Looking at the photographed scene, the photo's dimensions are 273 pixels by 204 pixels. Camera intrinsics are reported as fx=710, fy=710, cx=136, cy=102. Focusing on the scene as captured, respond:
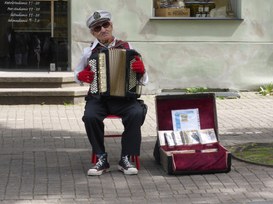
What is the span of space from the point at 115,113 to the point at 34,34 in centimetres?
734

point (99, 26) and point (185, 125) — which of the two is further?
point (185, 125)

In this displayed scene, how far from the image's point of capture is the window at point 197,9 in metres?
14.5

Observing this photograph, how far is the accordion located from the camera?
7.57 metres

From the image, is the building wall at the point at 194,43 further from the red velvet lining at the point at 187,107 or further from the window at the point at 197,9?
the red velvet lining at the point at 187,107

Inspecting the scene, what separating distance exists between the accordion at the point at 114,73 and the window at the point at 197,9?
274 inches

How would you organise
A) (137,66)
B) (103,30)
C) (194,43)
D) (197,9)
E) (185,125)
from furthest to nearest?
(197,9) < (194,43) < (185,125) < (103,30) < (137,66)

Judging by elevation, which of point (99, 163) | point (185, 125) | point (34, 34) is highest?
point (34, 34)

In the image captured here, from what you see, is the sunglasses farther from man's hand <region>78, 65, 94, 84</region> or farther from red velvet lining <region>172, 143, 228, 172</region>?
red velvet lining <region>172, 143, 228, 172</region>

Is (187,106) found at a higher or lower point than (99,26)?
lower

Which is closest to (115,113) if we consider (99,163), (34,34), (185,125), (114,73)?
(114,73)

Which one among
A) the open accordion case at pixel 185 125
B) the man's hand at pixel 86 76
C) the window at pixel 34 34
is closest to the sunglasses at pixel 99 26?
the man's hand at pixel 86 76

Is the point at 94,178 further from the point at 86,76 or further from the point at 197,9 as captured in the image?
the point at 197,9

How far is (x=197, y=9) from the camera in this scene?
14.7m

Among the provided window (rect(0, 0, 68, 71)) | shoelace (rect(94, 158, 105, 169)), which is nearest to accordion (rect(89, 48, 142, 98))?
Result: shoelace (rect(94, 158, 105, 169))
